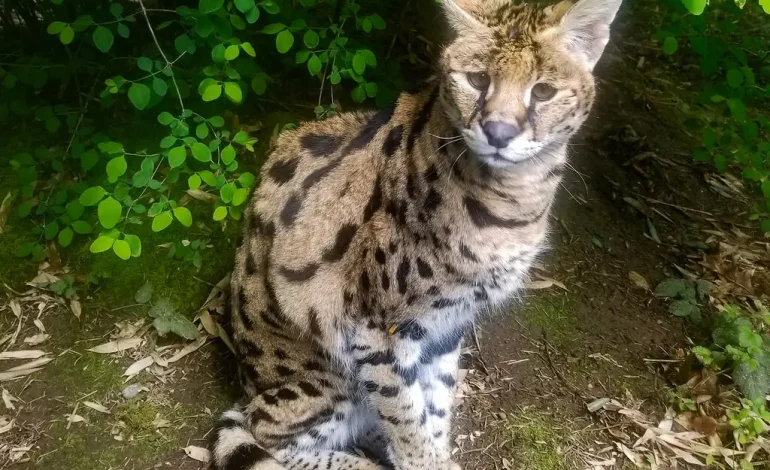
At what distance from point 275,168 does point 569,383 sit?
185 cm

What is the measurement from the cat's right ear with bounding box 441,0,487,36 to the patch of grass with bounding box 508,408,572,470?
1876 millimetres

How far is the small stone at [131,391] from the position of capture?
9.65ft

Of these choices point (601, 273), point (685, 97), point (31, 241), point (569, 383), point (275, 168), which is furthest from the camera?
point (685, 97)

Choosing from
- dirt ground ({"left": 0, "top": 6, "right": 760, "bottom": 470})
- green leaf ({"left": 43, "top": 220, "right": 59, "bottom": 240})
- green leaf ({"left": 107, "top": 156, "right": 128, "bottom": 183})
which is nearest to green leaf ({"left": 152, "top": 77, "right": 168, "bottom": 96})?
green leaf ({"left": 107, "top": 156, "right": 128, "bottom": 183})

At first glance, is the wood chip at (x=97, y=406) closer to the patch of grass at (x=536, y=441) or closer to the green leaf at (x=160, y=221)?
the green leaf at (x=160, y=221)

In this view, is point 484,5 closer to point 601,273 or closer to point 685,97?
point 601,273

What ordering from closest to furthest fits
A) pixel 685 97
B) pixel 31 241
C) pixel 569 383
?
pixel 569 383, pixel 31 241, pixel 685 97

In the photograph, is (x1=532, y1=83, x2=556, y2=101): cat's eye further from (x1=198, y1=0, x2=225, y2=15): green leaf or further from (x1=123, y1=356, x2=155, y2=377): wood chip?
(x1=123, y1=356, x2=155, y2=377): wood chip

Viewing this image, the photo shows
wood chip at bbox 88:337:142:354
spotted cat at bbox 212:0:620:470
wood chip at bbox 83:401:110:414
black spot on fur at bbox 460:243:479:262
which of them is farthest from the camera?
wood chip at bbox 88:337:142:354

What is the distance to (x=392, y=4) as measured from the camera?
4195 millimetres

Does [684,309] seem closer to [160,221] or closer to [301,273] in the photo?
[301,273]

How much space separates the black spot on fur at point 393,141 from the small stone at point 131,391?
1.73 m

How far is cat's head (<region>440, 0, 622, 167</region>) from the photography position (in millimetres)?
1944

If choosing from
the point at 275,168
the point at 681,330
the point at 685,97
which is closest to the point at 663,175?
the point at 685,97
